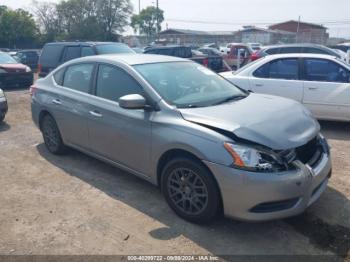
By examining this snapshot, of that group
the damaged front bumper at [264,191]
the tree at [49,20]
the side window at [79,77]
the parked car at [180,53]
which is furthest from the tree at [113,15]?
the damaged front bumper at [264,191]

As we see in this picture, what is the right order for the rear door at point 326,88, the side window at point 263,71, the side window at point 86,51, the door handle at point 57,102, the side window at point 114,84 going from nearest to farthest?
the side window at point 114,84, the door handle at point 57,102, the rear door at point 326,88, the side window at point 263,71, the side window at point 86,51

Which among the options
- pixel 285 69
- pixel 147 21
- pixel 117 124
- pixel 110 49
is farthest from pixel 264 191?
pixel 147 21

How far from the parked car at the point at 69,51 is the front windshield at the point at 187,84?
5852mm

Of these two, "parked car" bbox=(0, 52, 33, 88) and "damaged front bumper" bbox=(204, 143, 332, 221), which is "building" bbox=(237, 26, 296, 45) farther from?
"damaged front bumper" bbox=(204, 143, 332, 221)

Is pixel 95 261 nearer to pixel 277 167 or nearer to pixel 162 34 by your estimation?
pixel 277 167

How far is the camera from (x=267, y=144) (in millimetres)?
3139

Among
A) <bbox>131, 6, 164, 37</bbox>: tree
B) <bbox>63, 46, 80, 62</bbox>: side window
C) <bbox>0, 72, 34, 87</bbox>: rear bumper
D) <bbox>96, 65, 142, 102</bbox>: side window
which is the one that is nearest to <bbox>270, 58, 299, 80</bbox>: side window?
<bbox>96, 65, 142, 102</bbox>: side window

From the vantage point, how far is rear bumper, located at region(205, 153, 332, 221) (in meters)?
3.05

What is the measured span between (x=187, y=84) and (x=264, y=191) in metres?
1.71

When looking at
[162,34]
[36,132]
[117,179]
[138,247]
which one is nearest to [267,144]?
[138,247]

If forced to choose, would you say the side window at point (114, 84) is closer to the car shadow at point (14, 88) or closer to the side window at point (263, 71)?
the side window at point (263, 71)

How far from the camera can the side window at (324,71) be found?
667 cm

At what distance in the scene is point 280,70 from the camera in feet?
23.4

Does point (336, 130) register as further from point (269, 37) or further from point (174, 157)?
point (269, 37)
